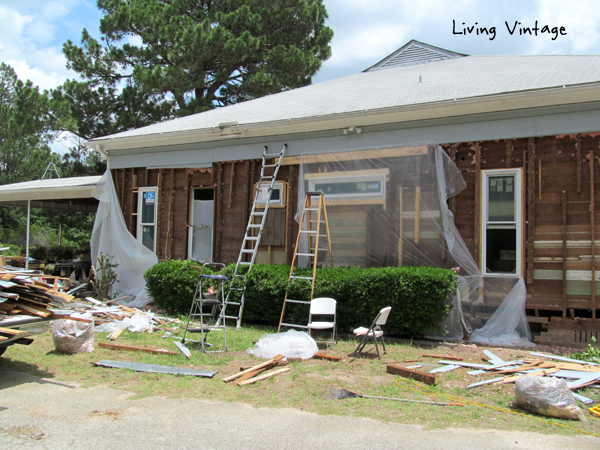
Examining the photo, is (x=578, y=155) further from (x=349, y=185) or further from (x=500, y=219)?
(x=349, y=185)

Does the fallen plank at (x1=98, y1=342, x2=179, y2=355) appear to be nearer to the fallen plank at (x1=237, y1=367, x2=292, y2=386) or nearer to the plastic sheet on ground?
the plastic sheet on ground

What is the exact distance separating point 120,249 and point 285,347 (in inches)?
253

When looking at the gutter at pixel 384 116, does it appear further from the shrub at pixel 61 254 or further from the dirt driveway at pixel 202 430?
the shrub at pixel 61 254

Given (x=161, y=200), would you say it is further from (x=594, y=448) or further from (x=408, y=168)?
(x=594, y=448)

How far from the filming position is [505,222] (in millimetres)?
7723

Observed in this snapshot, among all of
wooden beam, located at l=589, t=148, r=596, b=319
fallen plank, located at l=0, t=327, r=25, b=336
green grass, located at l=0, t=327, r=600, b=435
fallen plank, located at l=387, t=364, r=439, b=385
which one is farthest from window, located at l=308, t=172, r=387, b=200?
fallen plank, located at l=0, t=327, r=25, b=336

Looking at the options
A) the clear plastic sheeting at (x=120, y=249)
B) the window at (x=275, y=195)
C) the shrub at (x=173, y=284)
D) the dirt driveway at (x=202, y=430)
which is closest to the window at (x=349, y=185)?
the window at (x=275, y=195)

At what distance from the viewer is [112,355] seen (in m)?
6.32

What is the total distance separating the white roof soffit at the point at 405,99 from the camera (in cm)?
744

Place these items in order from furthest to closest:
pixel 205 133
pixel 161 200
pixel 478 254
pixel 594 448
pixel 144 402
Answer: pixel 161 200 < pixel 205 133 < pixel 478 254 < pixel 144 402 < pixel 594 448

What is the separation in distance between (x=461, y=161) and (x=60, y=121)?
18.1 metres

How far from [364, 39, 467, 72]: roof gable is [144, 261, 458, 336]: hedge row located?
9074 mm

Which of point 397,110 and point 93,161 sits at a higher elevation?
point 93,161

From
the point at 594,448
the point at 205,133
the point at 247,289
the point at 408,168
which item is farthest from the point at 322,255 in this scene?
the point at 594,448
